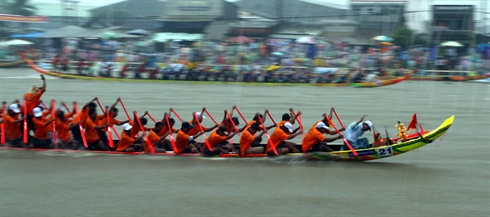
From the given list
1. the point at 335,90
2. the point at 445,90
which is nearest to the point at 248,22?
the point at 335,90

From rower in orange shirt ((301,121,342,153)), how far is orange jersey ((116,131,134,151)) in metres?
2.75

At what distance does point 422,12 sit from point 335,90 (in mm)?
4297

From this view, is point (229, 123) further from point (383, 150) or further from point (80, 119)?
point (383, 150)

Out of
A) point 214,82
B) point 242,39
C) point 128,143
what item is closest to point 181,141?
point 128,143

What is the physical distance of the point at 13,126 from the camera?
9.44 meters

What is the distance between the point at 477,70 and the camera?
831 inches

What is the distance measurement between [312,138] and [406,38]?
44.3 feet

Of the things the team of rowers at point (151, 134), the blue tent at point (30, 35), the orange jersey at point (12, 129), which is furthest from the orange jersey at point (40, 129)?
the blue tent at point (30, 35)

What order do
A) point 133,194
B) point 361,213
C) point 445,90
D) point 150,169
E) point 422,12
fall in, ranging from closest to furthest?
point 361,213 → point 133,194 → point 150,169 → point 445,90 → point 422,12

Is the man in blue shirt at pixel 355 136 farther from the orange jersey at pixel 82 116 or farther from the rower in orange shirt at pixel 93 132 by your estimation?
the orange jersey at pixel 82 116

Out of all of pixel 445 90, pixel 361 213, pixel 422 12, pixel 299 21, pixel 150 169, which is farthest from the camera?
pixel 299 21

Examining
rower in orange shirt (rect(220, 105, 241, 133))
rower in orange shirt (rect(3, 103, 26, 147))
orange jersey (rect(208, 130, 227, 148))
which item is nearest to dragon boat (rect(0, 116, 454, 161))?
orange jersey (rect(208, 130, 227, 148))

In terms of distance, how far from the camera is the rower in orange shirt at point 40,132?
9.30 m

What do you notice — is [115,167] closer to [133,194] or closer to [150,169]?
[150,169]
